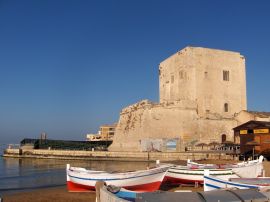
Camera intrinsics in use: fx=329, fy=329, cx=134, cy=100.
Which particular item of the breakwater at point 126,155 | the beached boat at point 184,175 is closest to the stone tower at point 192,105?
the breakwater at point 126,155

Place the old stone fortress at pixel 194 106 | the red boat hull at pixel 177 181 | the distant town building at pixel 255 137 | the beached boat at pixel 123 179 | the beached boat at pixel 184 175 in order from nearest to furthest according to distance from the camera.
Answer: the beached boat at pixel 123 179
the beached boat at pixel 184 175
the red boat hull at pixel 177 181
the distant town building at pixel 255 137
the old stone fortress at pixel 194 106

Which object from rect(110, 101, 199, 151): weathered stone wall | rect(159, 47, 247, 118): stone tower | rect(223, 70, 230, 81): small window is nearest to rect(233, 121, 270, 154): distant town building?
rect(110, 101, 199, 151): weathered stone wall

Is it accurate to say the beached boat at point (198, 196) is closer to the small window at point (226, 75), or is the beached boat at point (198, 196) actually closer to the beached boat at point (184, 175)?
the beached boat at point (184, 175)

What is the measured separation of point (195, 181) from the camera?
14.1m

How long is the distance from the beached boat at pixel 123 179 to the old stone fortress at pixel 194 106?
2291 cm

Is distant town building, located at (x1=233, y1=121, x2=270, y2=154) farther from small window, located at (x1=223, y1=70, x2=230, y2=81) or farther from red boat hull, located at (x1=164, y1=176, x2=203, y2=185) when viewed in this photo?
small window, located at (x1=223, y1=70, x2=230, y2=81)

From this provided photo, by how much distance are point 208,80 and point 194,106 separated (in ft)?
13.9

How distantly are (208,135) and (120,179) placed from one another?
96.3ft

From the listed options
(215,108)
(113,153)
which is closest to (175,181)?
(113,153)

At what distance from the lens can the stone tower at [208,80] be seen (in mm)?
40781

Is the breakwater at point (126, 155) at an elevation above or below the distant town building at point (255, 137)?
below

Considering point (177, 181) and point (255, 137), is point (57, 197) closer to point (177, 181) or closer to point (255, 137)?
point (177, 181)

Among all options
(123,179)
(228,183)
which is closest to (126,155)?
(123,179)

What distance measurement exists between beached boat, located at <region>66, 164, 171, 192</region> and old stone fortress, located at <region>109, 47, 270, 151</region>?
22913mm
